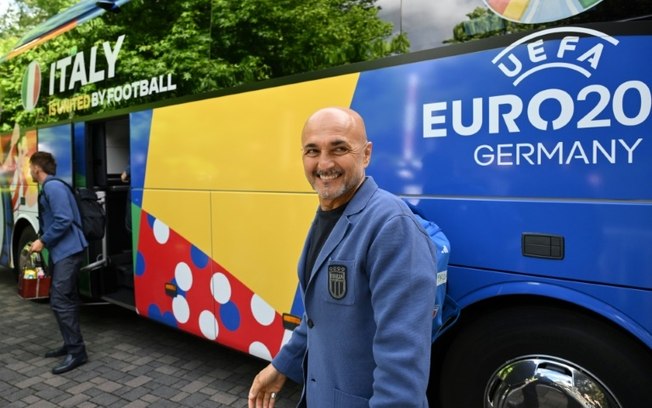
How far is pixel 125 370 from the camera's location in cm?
453

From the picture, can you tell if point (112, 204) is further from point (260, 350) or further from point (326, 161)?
point (326, 161)

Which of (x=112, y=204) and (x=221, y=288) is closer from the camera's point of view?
(x=221, y=288)

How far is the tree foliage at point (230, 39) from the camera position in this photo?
10.2 feet

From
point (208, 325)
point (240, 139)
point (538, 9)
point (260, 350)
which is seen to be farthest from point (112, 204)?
point (538, 9)

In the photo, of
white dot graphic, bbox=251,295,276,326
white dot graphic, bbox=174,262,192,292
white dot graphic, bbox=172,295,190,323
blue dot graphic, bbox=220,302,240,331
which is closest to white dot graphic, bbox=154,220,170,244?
white dot graphic, bbox=174,262,192,292

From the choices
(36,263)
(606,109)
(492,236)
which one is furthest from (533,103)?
(36,263)

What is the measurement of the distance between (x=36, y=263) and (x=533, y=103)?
16.5 feet

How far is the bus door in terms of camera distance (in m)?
5.66

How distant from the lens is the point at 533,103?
2355mm

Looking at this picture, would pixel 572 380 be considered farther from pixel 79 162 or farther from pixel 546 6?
pixel 79 162

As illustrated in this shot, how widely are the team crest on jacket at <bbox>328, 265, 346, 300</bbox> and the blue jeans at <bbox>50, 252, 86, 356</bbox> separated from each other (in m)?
3.90

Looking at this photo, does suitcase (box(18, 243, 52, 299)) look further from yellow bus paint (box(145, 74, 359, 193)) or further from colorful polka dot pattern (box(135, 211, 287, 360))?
yellow bus paint (box(145, 74, 359, 193))

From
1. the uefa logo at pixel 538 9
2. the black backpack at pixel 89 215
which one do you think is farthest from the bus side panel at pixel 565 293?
the black backpack at pixel 89 215

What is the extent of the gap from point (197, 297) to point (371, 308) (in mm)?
3122
